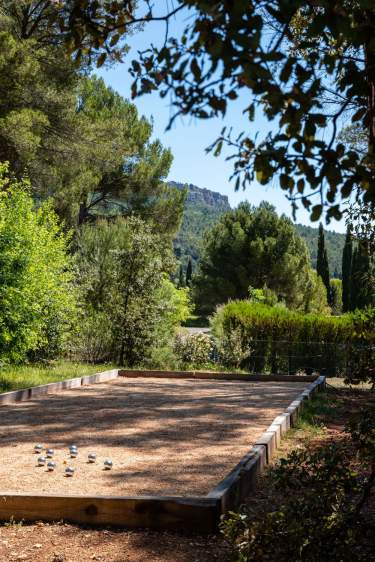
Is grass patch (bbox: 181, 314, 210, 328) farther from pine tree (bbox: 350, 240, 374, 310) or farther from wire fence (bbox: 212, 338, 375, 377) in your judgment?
pine tree (bbox: 350, 240, 374, 310)

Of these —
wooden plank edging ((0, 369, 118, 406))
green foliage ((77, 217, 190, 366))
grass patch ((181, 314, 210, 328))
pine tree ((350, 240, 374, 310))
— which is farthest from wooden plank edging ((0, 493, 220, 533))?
grass patch ((181, 314, 210, 328))

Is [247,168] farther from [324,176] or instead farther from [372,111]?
[372,111]

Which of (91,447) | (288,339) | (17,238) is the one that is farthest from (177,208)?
(91,447)

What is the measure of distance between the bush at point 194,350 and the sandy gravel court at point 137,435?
15.9ft

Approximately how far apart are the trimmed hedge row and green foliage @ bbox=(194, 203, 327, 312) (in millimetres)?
20768

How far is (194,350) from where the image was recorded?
16.6m

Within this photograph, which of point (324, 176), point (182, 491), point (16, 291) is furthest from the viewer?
point (16, 291)

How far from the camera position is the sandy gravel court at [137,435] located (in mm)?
4602

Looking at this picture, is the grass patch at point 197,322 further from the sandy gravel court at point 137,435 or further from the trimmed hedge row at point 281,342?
the sandy gravel court at point 137,435

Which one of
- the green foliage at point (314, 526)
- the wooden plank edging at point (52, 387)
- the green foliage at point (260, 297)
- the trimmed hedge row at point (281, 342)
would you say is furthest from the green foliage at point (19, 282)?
the green foliage at point (260, 297)

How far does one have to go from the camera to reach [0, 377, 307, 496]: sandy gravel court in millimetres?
4602

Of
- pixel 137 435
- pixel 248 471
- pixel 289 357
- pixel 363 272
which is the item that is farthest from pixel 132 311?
pixel 248 471

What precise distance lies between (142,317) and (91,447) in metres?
9.45

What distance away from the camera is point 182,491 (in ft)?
14.2
